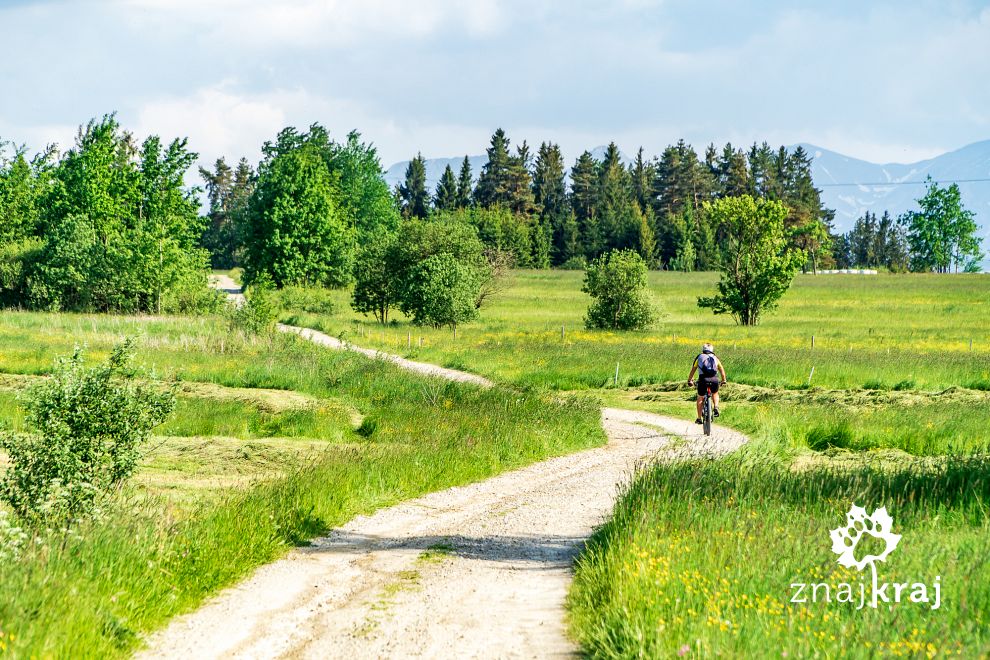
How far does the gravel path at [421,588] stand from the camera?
25.8 ft

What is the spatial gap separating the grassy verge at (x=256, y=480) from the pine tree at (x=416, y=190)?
119m

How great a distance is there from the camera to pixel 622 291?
191 ft

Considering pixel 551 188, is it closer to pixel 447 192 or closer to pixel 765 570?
pixel 447 192

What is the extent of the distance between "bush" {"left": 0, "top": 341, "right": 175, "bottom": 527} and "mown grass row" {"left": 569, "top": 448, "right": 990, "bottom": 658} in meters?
5.62

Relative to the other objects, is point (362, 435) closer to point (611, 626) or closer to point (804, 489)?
point (804, 489)

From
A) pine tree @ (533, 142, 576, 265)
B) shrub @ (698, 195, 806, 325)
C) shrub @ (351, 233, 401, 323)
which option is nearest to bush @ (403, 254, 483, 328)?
shrub @ (351, 233, 401, 323)

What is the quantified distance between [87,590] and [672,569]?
496 cm

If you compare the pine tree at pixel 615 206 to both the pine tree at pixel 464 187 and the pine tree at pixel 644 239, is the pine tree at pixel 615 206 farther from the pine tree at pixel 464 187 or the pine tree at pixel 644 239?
the pine tree at pixel 464 187

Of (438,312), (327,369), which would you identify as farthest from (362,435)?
(438,312)

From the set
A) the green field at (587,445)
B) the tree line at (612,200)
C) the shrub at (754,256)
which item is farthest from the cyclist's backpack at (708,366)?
the tree line at (612,200)

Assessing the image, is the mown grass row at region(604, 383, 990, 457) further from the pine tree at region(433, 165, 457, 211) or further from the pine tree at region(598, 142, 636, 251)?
the pine tree at region(433, 165, 457, 211)

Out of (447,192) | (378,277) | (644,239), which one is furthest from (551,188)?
(378,277)

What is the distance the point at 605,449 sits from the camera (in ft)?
64.6

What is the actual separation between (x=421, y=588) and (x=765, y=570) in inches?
134
